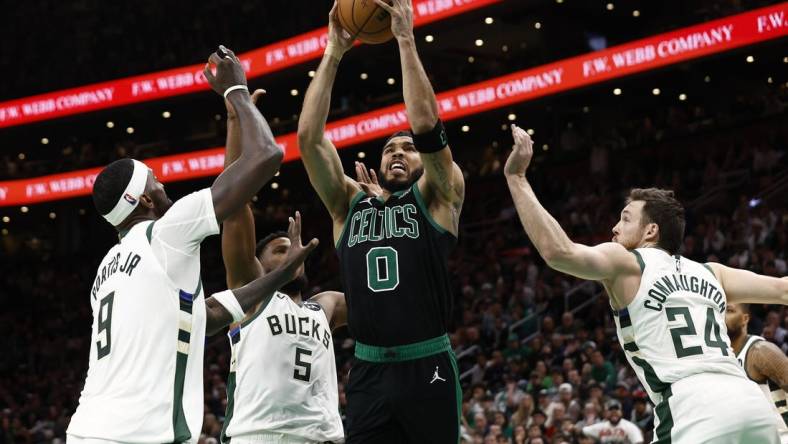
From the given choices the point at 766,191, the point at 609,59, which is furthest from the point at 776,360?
the point at 609,59

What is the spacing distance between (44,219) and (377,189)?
3113cm

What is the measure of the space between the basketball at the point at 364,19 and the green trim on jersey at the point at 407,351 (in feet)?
5.77

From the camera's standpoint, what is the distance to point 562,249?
4766 millimetres

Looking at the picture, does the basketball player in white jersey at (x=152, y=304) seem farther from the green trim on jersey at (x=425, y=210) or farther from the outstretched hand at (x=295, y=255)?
the green trim on jersey at (x=425, y=210)

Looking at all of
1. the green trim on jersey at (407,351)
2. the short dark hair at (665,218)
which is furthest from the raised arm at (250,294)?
the short dark hair at (665,218)

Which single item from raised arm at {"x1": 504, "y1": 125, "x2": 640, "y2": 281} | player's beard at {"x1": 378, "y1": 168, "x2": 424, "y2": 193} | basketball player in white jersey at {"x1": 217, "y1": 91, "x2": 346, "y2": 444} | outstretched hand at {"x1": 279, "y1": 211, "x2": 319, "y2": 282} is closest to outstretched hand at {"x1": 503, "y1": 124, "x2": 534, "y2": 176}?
raised arm at {"x1": 504, "y1": 125, "x2": 640, "y2": 281}

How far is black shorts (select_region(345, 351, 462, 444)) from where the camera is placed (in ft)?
15.8

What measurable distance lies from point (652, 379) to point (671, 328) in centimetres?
26

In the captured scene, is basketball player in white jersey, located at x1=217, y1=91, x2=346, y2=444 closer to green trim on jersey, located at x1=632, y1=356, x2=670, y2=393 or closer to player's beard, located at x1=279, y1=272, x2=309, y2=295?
player's beard, located at x1=279, y1=272, x2=309, y2=295

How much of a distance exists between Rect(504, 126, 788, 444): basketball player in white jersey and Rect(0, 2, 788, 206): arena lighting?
48.9 ft

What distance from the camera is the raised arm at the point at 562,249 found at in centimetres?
475

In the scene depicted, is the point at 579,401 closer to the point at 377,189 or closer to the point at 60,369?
the point at 377,189

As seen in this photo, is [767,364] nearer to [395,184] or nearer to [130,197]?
[395,184]

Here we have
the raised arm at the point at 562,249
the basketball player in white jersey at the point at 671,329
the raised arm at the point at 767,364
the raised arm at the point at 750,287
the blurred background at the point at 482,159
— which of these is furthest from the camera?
the blurred background at the point at 482,159
